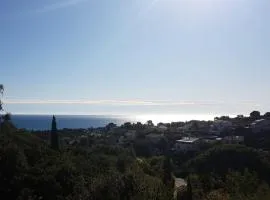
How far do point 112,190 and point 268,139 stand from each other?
2055 inches

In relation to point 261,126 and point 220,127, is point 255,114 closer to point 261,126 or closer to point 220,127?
point 220,127

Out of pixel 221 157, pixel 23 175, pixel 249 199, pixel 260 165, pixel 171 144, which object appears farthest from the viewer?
pixel 171 144

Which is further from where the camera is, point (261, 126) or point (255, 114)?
point (255, 114)

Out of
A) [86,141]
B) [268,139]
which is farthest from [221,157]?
[86,141]

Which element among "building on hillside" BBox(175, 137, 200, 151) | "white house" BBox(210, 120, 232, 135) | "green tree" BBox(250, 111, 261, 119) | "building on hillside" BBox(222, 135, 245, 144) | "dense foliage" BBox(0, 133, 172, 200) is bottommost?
"building on hillside" BBox(175, 137, 200, 151)

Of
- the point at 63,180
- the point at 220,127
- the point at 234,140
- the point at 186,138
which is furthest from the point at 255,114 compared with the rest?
the point at 63,180

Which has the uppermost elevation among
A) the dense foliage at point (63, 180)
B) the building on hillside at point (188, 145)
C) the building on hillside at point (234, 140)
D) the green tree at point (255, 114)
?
the green tree at point (255, 114)

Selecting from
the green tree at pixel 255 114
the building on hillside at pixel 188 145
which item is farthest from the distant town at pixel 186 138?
the green tree at pixel 255 114

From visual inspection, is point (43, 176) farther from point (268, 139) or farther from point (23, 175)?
point (268, 139)

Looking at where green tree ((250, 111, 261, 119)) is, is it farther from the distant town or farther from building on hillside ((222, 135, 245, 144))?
building on hillside ((222, 135, 245, 144))

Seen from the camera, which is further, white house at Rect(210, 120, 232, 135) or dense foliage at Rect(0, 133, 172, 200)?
white house at Rect(210, 120, 232, 135)

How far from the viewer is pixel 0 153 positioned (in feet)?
64.0

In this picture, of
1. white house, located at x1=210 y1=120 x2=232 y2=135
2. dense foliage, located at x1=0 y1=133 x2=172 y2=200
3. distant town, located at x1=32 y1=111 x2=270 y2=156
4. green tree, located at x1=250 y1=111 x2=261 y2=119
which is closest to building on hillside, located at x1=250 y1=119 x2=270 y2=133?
distant town, located at x1=32 y1=111 x2=270 y2=156

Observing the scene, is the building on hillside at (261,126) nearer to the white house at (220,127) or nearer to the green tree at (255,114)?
the white house at (220,127)
